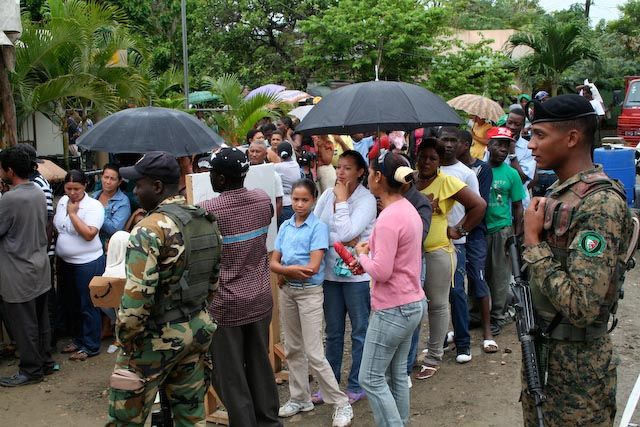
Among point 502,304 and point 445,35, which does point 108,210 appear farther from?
point 445,35

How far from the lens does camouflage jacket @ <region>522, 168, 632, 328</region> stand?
265 centimetres

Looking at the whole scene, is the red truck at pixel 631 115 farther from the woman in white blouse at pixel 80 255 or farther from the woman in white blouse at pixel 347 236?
the woman in white blouse at pixel 80 255

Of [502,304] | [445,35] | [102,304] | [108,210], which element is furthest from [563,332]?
[445,35]

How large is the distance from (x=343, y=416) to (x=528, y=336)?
231cm

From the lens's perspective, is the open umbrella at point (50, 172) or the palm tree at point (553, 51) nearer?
the open umbrella at point (50, 172)

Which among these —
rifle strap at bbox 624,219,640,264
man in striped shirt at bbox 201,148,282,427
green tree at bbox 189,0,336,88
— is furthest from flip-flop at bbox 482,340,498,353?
green tree at bbox 189,0,336,88

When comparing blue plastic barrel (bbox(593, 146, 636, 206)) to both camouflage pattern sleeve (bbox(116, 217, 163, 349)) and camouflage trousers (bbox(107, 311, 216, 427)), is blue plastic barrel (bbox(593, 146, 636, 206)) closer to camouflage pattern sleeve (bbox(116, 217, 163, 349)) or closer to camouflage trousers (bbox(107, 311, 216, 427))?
camouflage trousers (bbox(107, 311, 216, 427))

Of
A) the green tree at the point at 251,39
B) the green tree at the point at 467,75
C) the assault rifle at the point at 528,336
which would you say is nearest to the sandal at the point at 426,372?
the assault rifle at the point at 528,336

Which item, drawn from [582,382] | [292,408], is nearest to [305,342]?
[292,408]

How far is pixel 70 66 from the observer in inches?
367

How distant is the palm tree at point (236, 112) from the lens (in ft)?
38.7

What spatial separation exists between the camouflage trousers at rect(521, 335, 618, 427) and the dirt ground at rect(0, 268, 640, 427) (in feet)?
7.12

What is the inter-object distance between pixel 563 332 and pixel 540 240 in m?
0.40

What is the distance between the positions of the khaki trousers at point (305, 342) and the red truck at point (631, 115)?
14.3m
